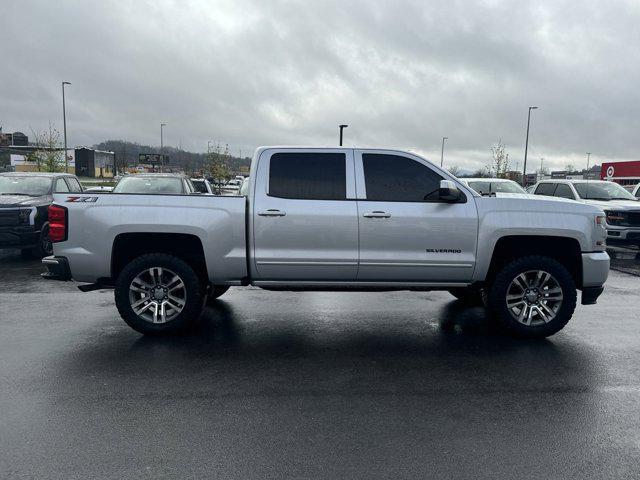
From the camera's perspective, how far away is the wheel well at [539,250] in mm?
5777

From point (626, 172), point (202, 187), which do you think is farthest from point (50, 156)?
point (626, 172)

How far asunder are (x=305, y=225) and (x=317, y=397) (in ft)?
6.57

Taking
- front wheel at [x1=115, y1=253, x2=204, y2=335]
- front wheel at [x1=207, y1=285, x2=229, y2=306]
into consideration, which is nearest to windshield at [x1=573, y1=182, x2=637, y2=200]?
front wheel at [x1=207, y1=285, x2=229, y2=306]

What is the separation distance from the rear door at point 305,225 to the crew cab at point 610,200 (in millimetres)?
8888

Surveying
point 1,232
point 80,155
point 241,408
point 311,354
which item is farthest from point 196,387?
point 80,155

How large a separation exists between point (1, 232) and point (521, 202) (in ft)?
33.2

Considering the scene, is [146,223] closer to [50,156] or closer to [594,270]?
[594,270]

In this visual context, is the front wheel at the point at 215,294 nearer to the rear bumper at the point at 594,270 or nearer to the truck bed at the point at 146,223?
the truck bed at the point at 146,223

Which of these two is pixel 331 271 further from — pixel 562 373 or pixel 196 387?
pixel 562 373

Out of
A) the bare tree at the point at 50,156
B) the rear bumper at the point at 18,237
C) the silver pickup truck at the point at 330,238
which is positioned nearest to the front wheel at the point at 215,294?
the silver pickup truck at the point at 330,238

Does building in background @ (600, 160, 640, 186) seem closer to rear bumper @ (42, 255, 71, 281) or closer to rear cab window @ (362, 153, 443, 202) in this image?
rear cab window @ (362, 153, 443, 202)

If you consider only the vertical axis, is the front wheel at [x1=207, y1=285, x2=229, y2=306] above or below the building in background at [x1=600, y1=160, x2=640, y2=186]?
below

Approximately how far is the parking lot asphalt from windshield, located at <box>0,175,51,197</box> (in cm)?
607

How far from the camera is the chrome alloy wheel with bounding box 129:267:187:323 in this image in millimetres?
5602
